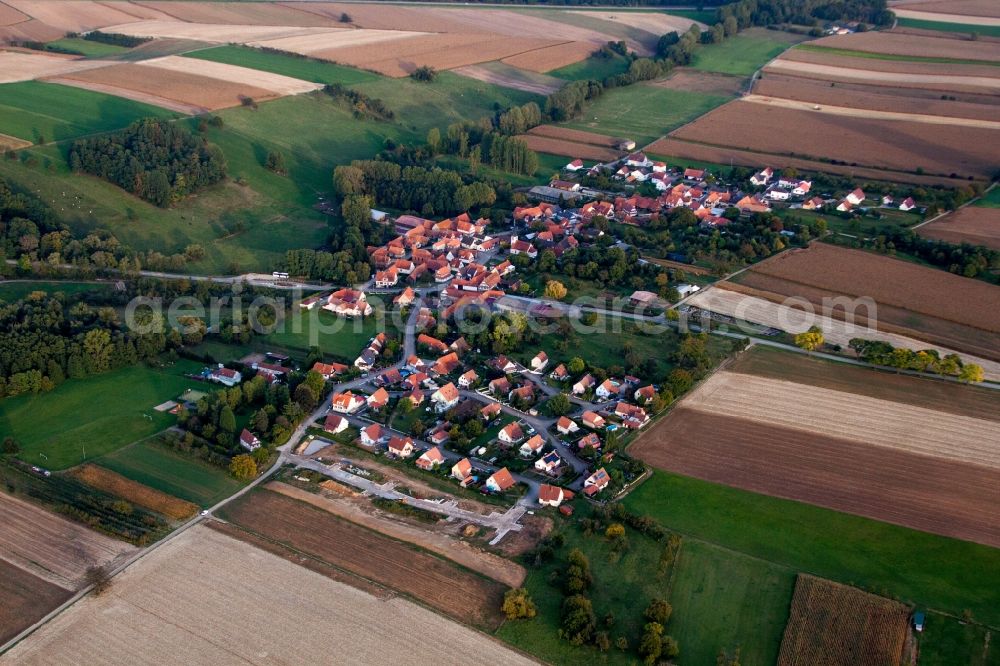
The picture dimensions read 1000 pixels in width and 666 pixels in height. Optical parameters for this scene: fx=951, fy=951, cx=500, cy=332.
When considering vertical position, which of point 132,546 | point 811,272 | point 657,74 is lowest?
point 132,546

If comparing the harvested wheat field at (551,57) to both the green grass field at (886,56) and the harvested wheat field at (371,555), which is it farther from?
the harvested wheat field at (371,555)

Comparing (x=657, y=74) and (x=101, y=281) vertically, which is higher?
(x=657, y=74)

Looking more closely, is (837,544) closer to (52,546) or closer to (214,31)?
(52,546)

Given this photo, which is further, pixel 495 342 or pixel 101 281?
pixel 101 281

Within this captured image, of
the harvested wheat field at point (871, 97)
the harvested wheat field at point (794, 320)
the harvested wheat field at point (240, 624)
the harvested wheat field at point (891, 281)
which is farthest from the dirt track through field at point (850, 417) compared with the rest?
the harvested wheat field at point (871, 97)

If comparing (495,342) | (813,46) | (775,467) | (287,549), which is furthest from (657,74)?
(287,549)

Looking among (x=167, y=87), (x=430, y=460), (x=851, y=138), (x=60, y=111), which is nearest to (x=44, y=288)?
(x=60, y=111)

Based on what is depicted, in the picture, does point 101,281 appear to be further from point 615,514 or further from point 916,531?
point 916,531
